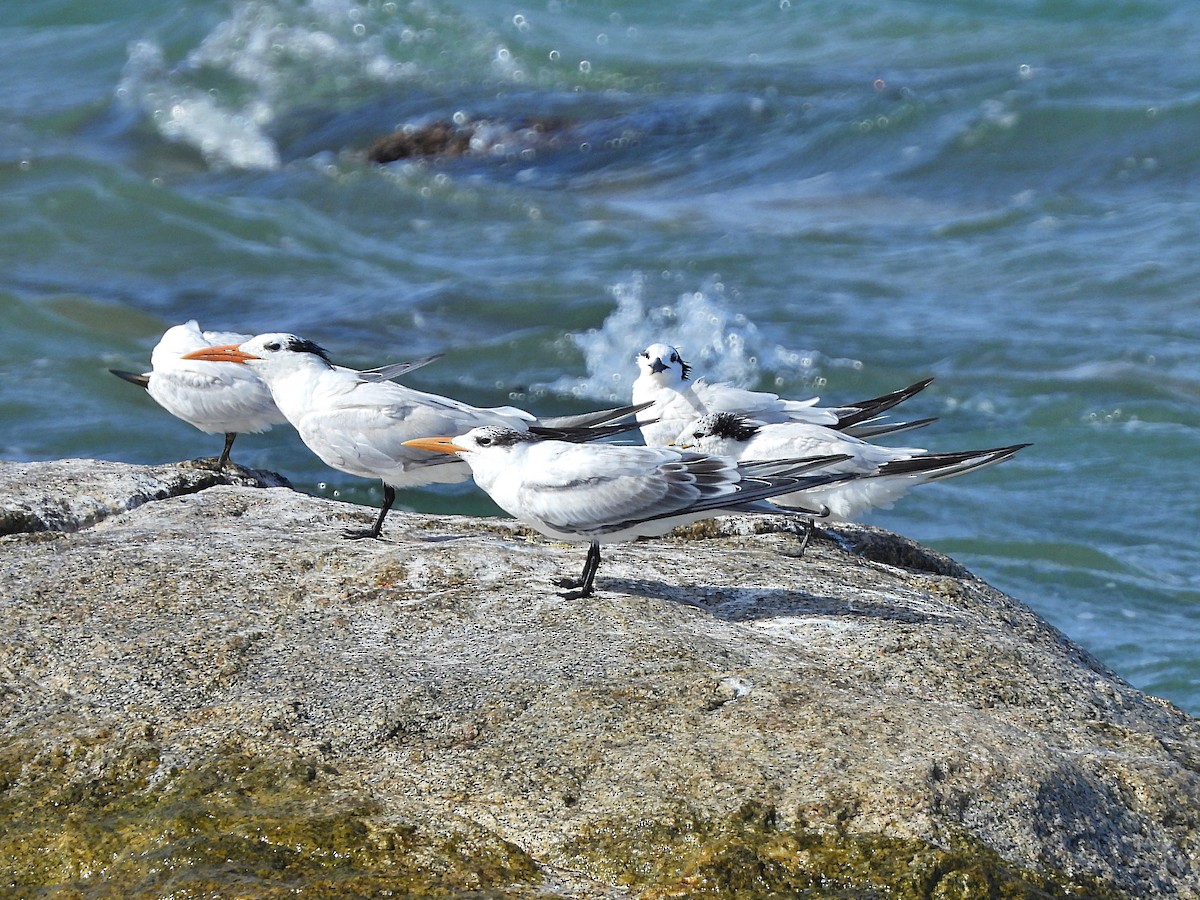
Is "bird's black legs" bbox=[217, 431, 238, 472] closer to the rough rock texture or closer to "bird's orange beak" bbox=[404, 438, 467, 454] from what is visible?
the rough rock texture

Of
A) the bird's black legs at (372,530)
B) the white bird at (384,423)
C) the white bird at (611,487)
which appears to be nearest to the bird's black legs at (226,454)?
the white bird at (384,423)

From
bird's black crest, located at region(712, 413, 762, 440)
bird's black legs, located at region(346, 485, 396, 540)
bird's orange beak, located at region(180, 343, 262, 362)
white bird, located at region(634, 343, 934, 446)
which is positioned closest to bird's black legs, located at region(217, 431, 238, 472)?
bird's orange beak, located at region(180, 343, 262, 362)

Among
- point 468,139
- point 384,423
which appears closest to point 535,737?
point 384,423

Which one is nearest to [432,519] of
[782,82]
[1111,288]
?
[1111,288]

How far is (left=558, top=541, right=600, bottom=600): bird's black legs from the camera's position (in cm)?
485

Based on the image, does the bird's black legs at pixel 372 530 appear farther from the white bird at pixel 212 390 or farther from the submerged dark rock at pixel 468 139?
the submerged dark rock at pixel 468 139

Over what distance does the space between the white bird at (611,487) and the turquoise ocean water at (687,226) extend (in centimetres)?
372

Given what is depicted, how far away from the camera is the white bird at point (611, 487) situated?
499 centimetres

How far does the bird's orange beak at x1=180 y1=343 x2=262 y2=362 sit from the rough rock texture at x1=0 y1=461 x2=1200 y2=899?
116 cm

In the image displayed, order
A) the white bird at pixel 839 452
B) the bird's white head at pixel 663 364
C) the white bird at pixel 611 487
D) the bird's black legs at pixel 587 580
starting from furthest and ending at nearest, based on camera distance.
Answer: the bird's white head at pixel 663 364
the white bird at pixel 839 452
the white bird at pixel 611 487
the bird's black legs at pixel 587 580

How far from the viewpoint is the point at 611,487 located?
5000 millimetres

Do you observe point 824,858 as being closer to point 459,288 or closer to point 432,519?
point 432,519

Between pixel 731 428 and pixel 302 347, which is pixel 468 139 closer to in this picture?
pixel 302 347

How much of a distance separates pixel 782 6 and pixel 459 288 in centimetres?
1180
